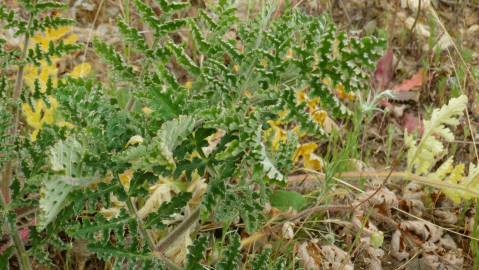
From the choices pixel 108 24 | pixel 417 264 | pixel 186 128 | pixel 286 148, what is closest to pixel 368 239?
pixel 417 264

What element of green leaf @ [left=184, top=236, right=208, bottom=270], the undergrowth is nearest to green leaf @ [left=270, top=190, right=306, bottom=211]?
the undergrowth

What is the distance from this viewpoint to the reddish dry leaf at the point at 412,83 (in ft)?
11.4

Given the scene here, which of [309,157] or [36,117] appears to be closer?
[36,117]

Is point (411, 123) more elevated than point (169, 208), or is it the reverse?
point (169, 208)

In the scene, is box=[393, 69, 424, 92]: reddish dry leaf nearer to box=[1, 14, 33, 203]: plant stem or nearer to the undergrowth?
the undergrowth

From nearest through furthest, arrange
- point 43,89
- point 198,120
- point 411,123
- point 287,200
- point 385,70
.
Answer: point 198,120 → point 287,200 → point 43,89 → point 385,70 → point 411,123

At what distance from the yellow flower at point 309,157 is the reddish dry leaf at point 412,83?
84cm

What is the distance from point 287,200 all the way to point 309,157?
14.1 inches

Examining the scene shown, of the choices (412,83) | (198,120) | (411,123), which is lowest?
(411,123)

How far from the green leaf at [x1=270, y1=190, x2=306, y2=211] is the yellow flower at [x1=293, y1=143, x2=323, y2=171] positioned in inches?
11.2

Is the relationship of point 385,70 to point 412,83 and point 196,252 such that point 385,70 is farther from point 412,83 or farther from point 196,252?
point 196,252

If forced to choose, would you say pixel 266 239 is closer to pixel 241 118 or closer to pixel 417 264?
pixel 417 264

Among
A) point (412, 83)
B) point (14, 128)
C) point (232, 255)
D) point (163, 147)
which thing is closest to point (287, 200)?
point (232, 255)

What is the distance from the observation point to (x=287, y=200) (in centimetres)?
Answer: 249
